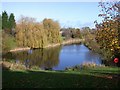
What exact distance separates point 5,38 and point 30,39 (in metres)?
19.5

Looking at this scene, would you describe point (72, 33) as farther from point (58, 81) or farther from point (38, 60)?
point (58, 81)

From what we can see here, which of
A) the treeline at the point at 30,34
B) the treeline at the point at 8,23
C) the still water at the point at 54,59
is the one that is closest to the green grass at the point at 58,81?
the still water at the point at 54,59

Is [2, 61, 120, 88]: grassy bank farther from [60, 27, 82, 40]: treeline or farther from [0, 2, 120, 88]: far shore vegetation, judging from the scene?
[60, 27, 82, 40]: treeline

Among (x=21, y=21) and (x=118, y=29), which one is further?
(x=21, y=21)

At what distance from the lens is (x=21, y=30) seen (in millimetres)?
57812

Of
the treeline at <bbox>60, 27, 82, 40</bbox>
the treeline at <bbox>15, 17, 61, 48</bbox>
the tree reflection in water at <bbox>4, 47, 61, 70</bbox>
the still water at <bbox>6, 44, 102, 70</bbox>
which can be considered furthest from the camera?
the treeline at <bbox>60, 27, 82, 40</bbox>

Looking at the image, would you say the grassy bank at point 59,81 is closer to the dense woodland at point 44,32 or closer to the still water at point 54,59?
the dense woodland at point 44,32

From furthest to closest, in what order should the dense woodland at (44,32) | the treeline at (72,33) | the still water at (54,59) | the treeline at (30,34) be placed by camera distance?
the treeline at (72,33) → the treeline at (30,34) → the still water at (54,59) → the dense woodland at (44,32)

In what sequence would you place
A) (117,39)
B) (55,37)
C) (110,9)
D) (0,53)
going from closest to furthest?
(117,39) < (110,9) < (0,53) < (55,37)

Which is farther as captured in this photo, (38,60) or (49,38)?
(49,38)

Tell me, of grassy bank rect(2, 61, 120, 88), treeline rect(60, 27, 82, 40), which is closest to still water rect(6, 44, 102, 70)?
grassy bank rect(2, 61, 120, 88)

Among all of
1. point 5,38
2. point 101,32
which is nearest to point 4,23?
point 5,38

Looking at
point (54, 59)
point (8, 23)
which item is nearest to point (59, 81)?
point (54, 59)

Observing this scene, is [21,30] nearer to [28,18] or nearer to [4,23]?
[28,18]
